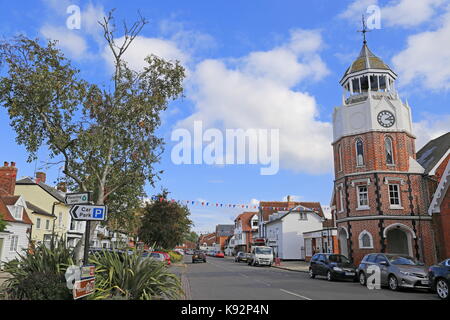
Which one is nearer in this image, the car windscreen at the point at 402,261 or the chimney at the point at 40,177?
the car windscreen at the point at 402,261

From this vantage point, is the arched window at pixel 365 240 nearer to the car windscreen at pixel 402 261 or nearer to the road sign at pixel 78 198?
the car windscreen at pixel 402 261

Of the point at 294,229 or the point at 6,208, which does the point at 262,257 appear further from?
the point at 6,208

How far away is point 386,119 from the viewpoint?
28.5 metres

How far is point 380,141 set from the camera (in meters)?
28.1

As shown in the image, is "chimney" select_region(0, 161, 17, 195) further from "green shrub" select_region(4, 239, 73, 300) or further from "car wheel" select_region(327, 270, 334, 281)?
"car wheel" select_region(327, 270, 334, 281)

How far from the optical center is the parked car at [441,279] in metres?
12.8

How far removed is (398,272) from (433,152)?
18542mm

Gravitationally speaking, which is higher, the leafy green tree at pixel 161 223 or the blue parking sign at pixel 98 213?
the leafy green tree at pixel 161 223

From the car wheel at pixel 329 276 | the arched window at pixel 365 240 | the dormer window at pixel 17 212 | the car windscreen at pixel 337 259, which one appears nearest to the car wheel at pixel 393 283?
the car wheel at pixel 329 276

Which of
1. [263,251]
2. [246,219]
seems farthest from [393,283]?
[246,219]

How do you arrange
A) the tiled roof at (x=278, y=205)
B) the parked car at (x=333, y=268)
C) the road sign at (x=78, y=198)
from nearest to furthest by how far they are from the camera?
the road sign at (x=78, y=198) < the parked car at (x=333, y=268) < the tiled roof at (x=278, y=205)

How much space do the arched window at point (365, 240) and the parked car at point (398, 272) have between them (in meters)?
8.86

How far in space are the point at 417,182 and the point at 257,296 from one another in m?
19.8
